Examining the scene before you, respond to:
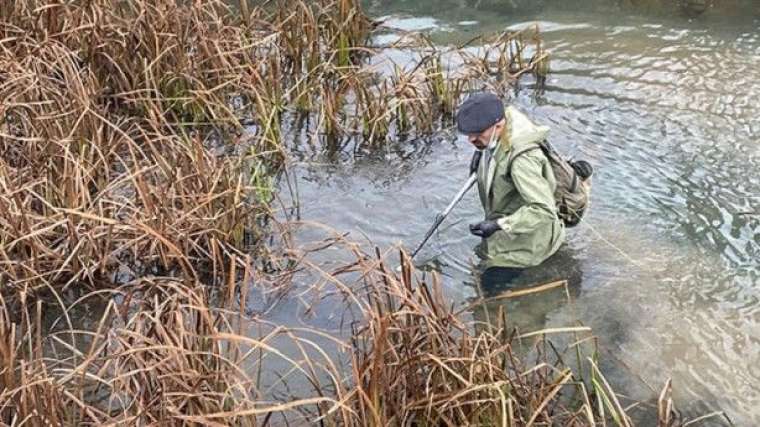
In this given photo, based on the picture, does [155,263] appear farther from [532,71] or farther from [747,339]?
[532,71]

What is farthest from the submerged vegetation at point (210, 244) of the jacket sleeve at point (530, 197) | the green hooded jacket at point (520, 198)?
the jacket sleeve at point (530, 197)

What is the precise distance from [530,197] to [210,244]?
6.83 feet

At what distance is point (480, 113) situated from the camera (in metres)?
4.70

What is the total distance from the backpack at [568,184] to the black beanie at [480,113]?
0.32m

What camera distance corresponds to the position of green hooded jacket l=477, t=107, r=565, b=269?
480 cm

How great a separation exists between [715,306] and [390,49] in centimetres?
490

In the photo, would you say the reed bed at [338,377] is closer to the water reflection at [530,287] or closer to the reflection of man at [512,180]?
the reflection of man at [512,180]

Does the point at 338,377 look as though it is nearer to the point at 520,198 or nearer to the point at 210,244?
the point at 520,198

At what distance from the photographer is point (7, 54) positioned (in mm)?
6238

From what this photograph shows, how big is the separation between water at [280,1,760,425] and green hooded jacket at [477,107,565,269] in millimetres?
452

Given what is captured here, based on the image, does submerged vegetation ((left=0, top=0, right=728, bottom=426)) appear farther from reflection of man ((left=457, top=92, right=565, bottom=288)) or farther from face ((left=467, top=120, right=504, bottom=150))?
face ((left=467, top=120, right=504, bottom=150))

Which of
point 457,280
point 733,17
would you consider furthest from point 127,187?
point 733,17

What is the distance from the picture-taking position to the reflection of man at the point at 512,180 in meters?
4.73

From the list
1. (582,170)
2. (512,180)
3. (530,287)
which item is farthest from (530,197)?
(530,287)
